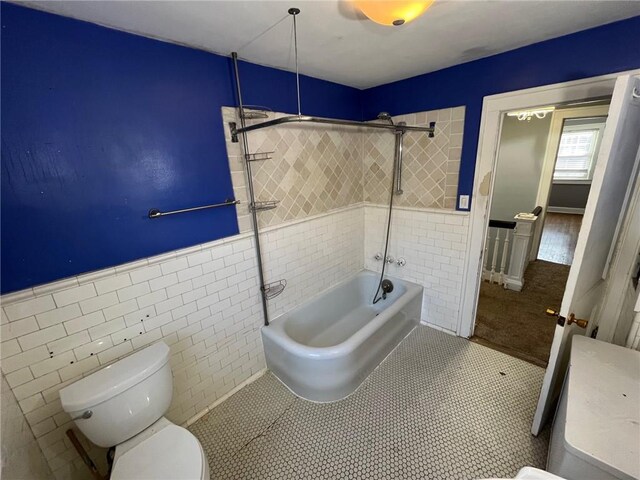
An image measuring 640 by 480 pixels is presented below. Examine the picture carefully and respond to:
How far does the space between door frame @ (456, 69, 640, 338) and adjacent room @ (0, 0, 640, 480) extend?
1 cm

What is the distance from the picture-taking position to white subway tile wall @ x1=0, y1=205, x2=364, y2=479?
1187 mm

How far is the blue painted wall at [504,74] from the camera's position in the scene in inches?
57.5

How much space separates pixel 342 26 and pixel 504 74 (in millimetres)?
1230

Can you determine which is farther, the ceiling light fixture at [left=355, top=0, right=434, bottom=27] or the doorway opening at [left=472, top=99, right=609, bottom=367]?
the doorway opening at [left=472, top=99, right=609, bottom=367]

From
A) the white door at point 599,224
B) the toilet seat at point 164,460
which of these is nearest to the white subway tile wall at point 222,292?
the toilet seat at point 164,460

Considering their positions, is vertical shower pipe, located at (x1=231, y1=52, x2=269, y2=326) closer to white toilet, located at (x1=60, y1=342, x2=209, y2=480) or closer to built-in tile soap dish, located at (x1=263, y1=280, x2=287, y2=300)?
built-in tile soap dish, located at (x1=263, y1=280, x2=287, y2=300)

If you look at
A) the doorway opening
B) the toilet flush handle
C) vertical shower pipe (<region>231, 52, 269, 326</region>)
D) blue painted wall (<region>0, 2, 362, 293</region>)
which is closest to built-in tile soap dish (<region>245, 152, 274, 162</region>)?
vertical shower pipe (<region>231, 52, 269, 326</region>)

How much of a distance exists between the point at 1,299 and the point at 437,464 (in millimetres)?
2204

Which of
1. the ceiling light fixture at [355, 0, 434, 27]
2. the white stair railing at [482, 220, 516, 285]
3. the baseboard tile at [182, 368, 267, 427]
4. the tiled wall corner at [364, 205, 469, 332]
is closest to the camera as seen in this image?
the ceiling light fixture at [355, 0, 434, 27]

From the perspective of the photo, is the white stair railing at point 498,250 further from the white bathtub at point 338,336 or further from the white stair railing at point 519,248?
the white bathtub at point 338,336

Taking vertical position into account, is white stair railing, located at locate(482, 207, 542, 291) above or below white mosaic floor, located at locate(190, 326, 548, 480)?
above

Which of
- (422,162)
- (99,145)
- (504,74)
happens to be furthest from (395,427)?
(504,74)

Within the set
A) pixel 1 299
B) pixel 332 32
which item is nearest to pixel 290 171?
pixel 332 32

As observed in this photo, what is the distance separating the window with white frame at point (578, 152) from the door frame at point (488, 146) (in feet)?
19.4
